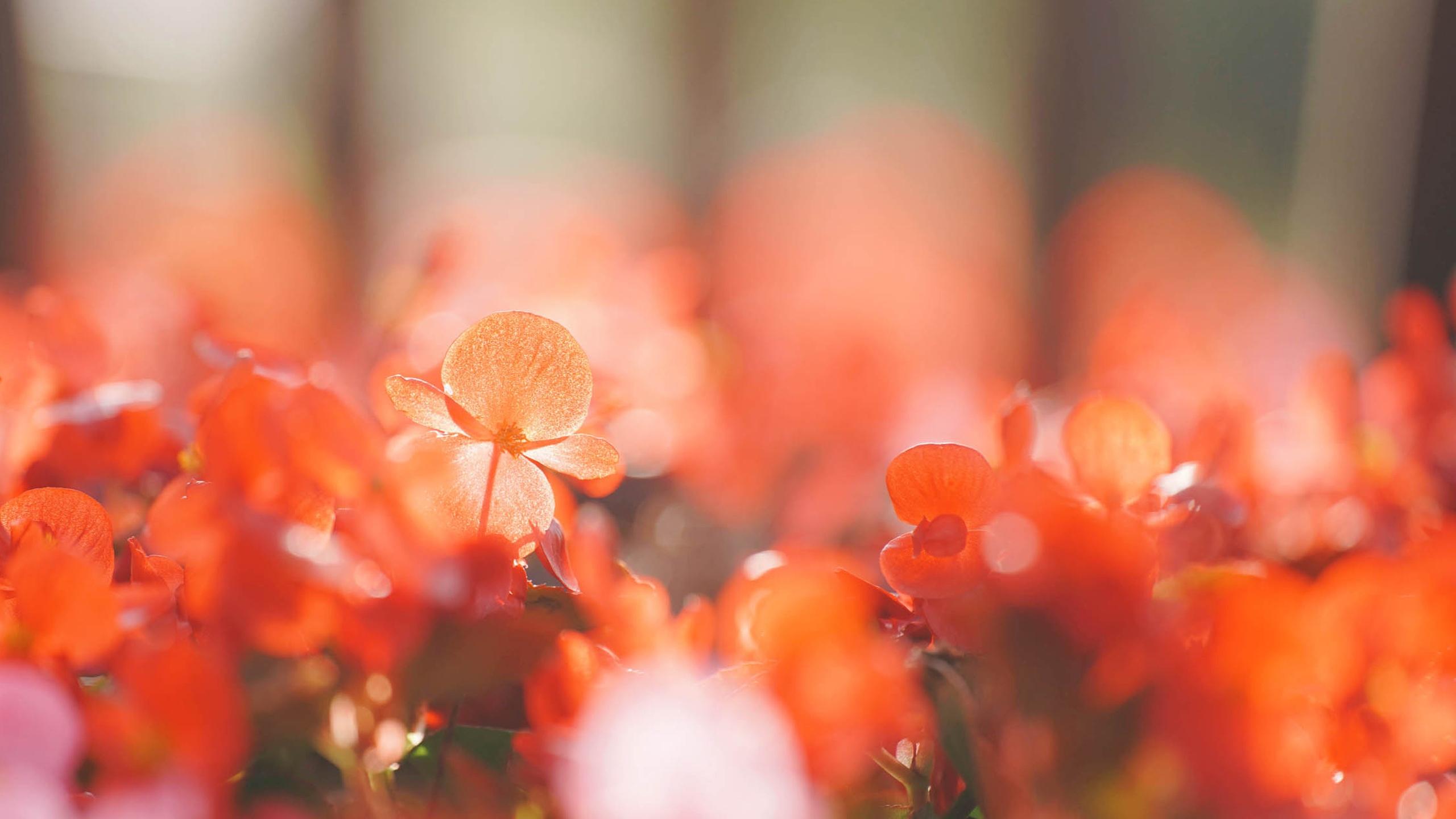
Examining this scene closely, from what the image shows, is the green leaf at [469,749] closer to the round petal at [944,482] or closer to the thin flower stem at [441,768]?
the thin flower stem at [441,768]

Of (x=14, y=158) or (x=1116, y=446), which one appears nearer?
(x=1116, y=446)

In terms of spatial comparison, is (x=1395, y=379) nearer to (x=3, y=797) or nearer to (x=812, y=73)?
(x=3, y=797)

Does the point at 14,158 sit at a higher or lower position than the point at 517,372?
lower

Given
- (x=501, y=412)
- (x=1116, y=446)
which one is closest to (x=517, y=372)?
(x=501, y=412)

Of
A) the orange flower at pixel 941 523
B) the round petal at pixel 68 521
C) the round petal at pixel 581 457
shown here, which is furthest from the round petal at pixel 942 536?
the round petal at pixel 68 521

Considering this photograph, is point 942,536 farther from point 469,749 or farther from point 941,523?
point 469,749

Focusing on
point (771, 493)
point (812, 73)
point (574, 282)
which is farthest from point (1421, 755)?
point (812, 73)
